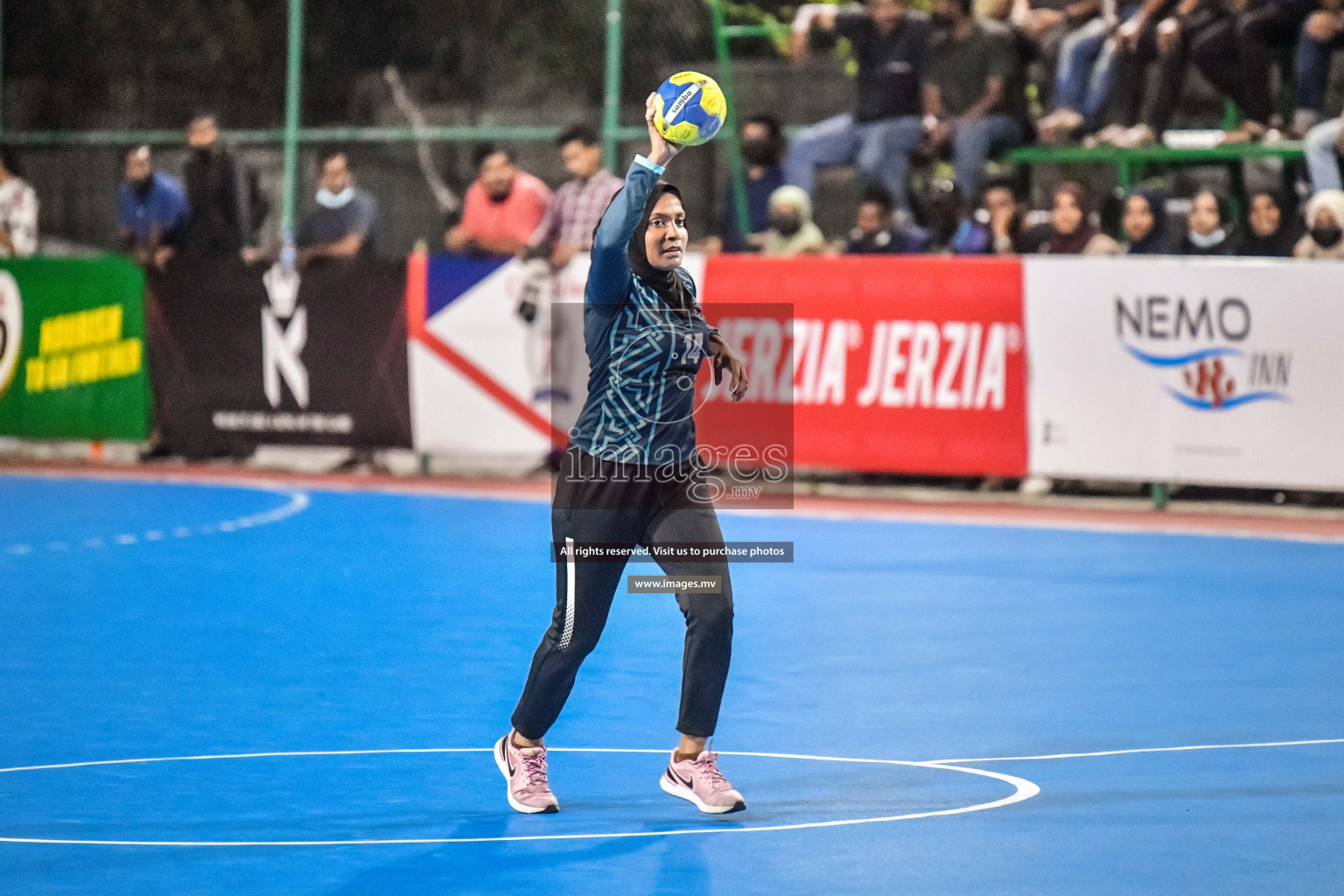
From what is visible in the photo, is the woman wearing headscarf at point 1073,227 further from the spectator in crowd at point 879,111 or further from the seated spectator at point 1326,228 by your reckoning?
the spectator in crowd at point 879,111

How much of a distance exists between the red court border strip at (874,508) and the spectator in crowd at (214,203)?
7.31 feet

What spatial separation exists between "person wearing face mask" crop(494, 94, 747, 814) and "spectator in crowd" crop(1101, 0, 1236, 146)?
11416 millimetres

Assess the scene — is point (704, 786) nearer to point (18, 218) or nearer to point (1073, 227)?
point (1073, 227)

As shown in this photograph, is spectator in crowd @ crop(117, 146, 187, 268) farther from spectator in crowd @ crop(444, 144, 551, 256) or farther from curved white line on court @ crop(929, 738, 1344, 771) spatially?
curved white line on court @ crop(929, 738, 1344, 771)

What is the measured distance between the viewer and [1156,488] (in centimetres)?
1616

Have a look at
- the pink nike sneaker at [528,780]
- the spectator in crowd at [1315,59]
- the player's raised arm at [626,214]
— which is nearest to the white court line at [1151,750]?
the pink nike sneaker at [528,780]

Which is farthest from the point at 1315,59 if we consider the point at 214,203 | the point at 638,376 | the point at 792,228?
the point at 638,376

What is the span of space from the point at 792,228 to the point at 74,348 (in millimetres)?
7139

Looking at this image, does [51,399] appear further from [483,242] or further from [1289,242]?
[1289,242]

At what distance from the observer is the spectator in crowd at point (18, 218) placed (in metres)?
21.0

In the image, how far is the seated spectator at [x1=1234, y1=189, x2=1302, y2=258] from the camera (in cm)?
1584

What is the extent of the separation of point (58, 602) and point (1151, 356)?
8.26 m

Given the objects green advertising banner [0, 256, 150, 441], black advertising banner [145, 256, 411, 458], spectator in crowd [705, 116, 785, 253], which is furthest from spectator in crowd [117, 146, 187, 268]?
spectator in crowd [705, 116, 785, 253]

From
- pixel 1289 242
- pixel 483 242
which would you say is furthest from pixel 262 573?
pixel 1289 242
